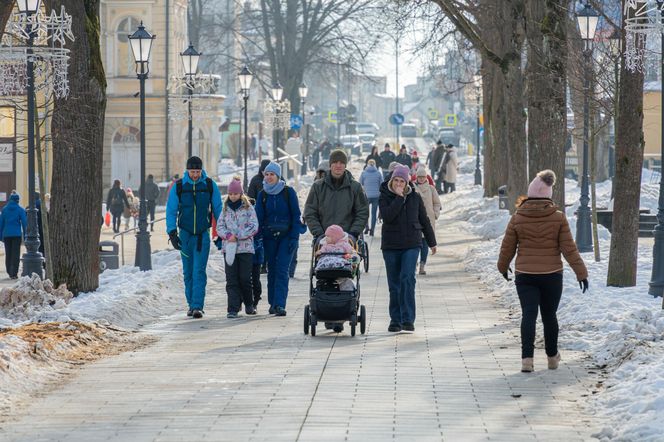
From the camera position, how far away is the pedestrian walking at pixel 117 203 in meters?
38.6

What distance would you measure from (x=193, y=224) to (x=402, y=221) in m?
2.79

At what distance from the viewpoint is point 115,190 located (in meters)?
38.9

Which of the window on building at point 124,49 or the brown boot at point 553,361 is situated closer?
the brown boot at point 553,361

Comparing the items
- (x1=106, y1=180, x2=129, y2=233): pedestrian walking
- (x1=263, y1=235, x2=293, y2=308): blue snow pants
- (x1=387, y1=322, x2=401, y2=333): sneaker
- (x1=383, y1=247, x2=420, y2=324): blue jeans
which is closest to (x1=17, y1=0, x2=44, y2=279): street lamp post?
(x1=263, y1=235, x2=293, y2=308): blue snow pants

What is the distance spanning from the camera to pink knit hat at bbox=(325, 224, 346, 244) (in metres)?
13.3

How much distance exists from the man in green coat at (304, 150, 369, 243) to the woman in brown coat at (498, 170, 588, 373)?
3012 millimetres

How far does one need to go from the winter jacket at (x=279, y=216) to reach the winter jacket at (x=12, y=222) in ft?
38.4

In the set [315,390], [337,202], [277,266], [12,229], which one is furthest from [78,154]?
[12,229]

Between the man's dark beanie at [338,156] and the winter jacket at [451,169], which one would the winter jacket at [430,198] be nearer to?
the man's dark beanie at [338,156]

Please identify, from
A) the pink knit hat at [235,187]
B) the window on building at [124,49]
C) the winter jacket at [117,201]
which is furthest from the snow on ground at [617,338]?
the window on building at [124,49]

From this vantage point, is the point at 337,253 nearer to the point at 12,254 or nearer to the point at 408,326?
the point at 408,326

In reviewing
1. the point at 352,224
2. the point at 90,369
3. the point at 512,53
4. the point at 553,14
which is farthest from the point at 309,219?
the point at 512,53

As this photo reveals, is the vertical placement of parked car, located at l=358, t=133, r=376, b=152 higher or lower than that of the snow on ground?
higher

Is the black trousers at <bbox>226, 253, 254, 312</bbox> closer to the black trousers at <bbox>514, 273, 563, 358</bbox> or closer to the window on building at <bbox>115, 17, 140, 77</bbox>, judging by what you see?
the black trousers at <bbox>514, 273, 563, 358</bbox>
